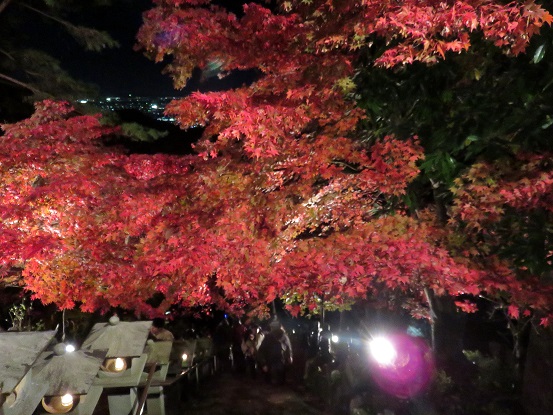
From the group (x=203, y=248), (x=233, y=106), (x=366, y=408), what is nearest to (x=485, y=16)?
(x=233, y=106)

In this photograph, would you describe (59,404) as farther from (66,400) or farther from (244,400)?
(244,400)

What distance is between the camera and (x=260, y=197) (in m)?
9.30

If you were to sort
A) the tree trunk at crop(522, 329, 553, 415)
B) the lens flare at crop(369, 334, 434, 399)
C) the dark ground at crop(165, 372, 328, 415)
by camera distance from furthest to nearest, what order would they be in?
the dark ground at crop(165, 372, 328, 415) < the lens flare at crop(369, 334, 434, 399) < the tree trunk at crop(522, 329, 553, 415)

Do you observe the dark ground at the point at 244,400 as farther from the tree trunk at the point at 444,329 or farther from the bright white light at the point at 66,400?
the bright white light at the point at 66,400

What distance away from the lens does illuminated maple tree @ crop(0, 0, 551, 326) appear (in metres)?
8.04

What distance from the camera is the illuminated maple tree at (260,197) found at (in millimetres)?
8039

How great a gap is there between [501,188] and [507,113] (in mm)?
1140

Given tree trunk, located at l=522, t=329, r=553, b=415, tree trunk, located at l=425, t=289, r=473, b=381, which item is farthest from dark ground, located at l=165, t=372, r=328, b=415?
tree trunk, located at l=522, t=329, r=553, b=415

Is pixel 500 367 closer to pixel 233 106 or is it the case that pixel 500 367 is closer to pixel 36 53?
pixel 233 106

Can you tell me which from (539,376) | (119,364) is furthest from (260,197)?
(539,376)

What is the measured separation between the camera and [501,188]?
23.3 feet

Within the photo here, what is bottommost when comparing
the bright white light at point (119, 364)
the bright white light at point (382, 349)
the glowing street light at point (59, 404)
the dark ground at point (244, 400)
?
the dark ground at point (244, 400)

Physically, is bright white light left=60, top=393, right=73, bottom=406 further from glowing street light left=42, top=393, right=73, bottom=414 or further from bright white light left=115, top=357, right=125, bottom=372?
bright white light left=115, top=357, right=125, bottom=372

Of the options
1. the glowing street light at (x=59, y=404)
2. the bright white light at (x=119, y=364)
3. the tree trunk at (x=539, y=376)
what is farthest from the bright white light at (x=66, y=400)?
the tree trunk at (x=539, y=376)
